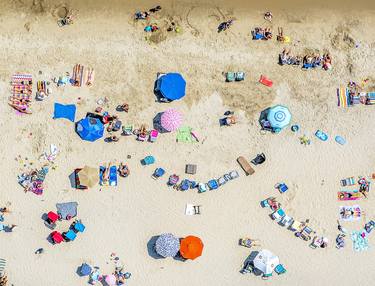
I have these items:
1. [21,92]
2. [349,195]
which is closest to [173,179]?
[21,92]

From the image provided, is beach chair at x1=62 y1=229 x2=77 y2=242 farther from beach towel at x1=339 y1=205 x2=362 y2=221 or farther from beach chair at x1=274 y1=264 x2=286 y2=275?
beach towel at x1=339 y1=205 x2=362 y2=221

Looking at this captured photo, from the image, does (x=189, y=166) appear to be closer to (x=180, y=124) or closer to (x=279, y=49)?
(x=180, y=124)

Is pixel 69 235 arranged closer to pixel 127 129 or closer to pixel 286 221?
pixel 127 129

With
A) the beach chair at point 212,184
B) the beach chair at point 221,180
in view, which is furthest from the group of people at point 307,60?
the beach chair at point 212,184

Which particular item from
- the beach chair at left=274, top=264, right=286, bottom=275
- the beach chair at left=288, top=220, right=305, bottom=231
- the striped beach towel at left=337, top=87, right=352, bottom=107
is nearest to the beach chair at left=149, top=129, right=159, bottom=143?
the beach chair at left=288, top=220, right=305, bottom=231

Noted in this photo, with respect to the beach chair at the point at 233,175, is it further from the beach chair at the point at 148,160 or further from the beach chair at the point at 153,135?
the beach chair at the point at 153,135
